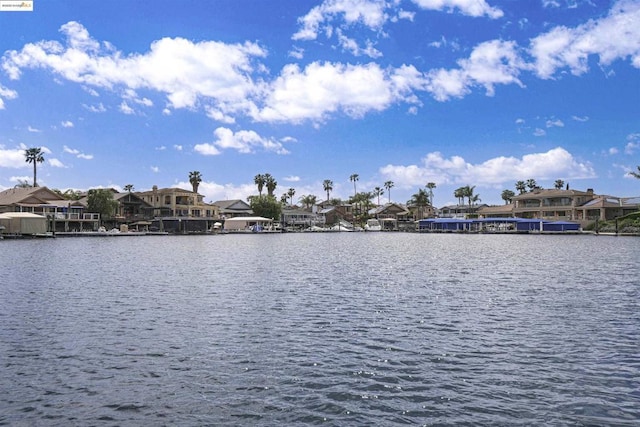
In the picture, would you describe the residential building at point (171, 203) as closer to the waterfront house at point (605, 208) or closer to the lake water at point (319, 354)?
the waterfront house at point (605, 208)

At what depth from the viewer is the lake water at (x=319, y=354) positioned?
10312 millimetres

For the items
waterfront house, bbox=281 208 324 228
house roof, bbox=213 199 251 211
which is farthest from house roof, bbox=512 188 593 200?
house roof, bbox=213 199 251 211

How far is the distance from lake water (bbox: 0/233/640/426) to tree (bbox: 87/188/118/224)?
301 feet

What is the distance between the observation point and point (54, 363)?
13555 mm

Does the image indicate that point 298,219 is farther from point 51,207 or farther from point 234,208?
point 51,207

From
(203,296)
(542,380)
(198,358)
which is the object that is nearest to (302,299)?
(203,296)

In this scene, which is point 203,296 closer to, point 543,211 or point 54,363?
point 54,363

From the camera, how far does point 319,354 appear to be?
14453 millimetres

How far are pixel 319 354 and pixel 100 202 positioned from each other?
11234cm

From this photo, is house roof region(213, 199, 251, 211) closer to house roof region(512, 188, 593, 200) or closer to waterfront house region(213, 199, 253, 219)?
waterfront house region(213, 199, 253, 219)

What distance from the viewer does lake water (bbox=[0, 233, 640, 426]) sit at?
1031cm

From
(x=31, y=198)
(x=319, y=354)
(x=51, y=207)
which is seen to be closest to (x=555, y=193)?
(x=51, y=207)

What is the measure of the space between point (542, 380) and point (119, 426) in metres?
9.79

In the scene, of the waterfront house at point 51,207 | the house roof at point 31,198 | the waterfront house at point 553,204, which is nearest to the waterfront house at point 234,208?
the waterfront house at point 51,207
